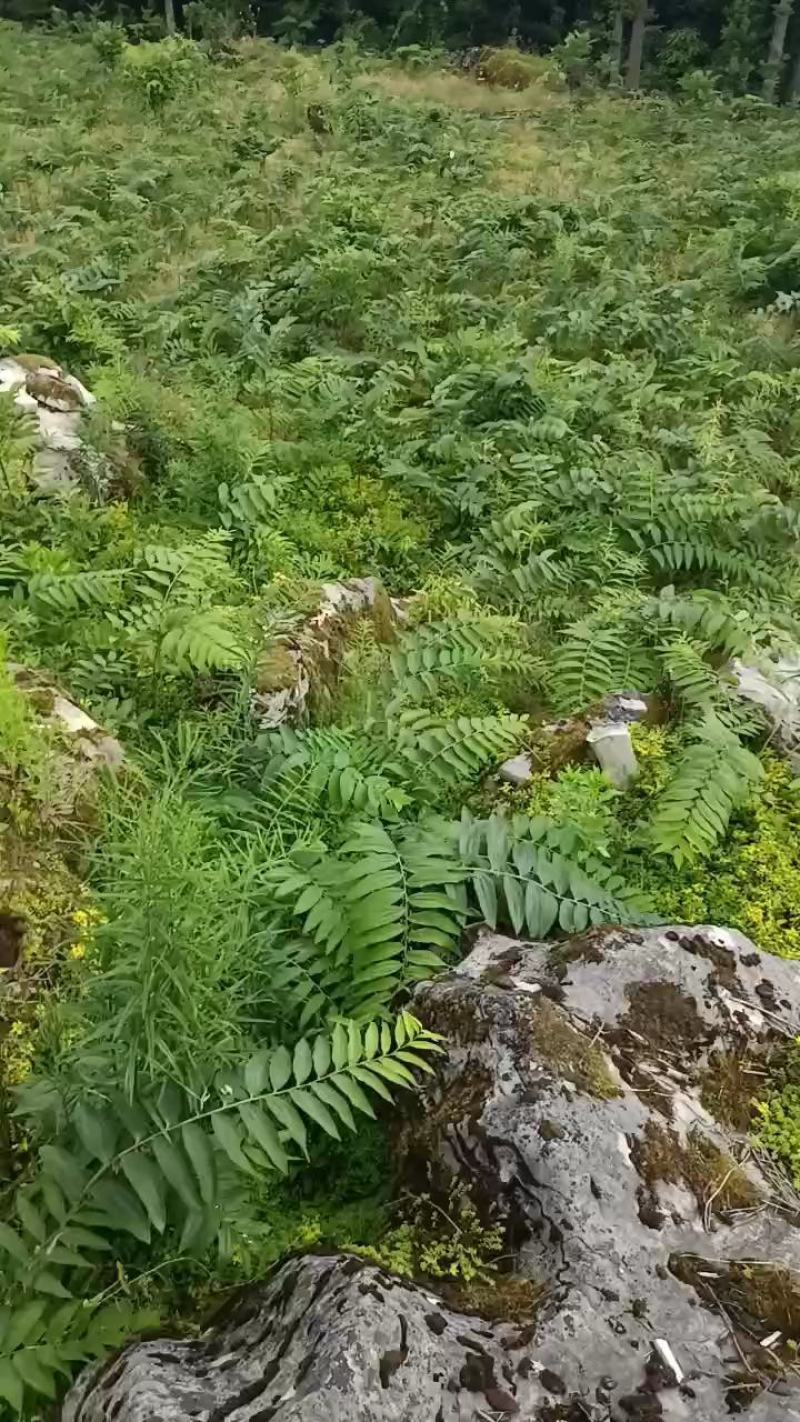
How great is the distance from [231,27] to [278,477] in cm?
2349

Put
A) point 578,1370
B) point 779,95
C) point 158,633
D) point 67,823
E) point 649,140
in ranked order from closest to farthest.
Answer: point 578,1370 < point 67,823 < point 158,633 < point 649,140 < point 779,95

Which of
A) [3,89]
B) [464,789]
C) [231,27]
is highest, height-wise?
[231,27]

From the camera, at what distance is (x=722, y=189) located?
15.6 meters

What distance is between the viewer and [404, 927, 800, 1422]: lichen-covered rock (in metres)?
2.41

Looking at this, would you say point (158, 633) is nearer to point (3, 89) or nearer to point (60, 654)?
point (60, 654)

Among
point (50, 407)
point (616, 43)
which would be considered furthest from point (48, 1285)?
point (616, 43)

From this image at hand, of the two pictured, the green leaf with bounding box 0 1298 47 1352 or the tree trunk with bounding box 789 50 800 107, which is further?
the tree trunk with bounding box 789 50 800 107

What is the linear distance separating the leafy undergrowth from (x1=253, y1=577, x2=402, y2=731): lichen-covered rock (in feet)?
0.17

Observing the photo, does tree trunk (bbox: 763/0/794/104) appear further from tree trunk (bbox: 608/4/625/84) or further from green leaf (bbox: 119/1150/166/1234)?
green leaf (bbox: 119/1150/166/1234)

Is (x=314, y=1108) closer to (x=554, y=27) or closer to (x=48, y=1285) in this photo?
(x=48, y=1285)

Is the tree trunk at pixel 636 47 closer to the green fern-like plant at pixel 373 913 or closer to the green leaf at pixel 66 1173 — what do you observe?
the green fern-like plant at pixel 373 913

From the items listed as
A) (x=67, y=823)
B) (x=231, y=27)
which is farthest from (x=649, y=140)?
(x=67, y=823)

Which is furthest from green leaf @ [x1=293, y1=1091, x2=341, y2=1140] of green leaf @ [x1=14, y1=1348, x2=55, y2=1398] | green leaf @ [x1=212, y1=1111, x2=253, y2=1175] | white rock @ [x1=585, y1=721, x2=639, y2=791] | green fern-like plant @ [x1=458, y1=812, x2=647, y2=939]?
white rock @ [x1=585, y1=721, x2=639, y2=791]

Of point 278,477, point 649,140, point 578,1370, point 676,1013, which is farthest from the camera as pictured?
point 649,140
